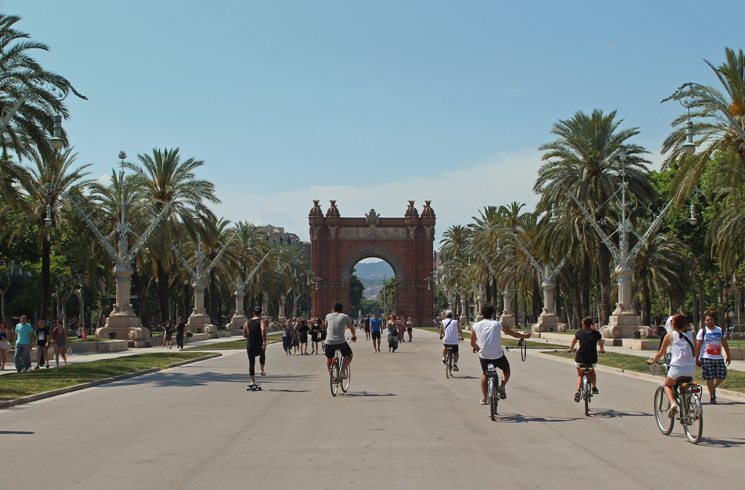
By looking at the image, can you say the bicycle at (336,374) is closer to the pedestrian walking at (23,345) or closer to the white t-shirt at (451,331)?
the white t-shirt at (451,331)

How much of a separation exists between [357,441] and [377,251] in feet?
353

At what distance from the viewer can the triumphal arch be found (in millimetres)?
117125

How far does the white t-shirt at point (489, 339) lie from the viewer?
43.6ft

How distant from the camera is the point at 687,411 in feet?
35.4

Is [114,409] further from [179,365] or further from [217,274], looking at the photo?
[217,274]

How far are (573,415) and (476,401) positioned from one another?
2.54m

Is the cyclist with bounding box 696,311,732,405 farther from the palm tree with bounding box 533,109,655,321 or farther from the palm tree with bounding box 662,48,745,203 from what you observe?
the palm tree with bounding box 533,109,655,321

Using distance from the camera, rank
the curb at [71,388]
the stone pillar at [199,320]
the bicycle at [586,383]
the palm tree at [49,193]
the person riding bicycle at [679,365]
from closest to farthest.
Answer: the person riding bicycle at [679,365] → the bicycle at [586,383] → the curb at [71,388] → the palm tree at [49,193] → the stone pillar at [199,320]

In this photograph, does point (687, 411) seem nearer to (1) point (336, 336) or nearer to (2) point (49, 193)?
(1) point (336, 336)

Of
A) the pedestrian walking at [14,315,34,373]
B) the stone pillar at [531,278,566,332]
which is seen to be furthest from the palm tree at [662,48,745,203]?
the stone pillar at [531,278,566,332]

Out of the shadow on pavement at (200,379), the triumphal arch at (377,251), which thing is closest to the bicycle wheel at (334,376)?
the shadow on pavement at (200,379)

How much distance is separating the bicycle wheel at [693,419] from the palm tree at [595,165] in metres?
32.3

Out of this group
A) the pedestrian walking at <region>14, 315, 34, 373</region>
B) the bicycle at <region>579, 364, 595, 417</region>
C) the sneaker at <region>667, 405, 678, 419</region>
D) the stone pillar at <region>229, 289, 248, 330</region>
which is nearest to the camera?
the sneaker at <region>667, 405, 678, 419</region>

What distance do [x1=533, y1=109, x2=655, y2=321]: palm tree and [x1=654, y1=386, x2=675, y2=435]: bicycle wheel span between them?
3159 cm
